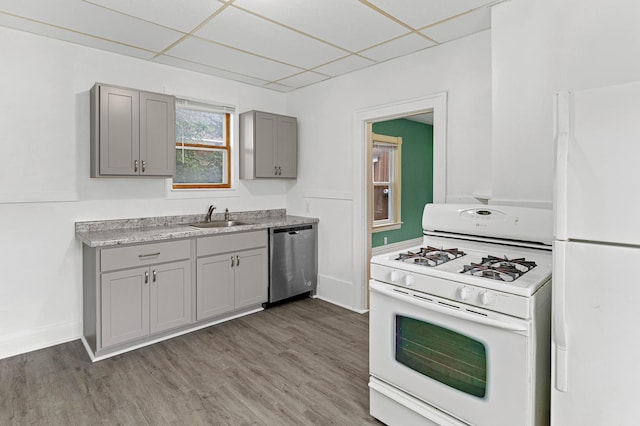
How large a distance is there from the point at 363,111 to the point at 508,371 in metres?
2.88

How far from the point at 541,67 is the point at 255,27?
2062 millimetres

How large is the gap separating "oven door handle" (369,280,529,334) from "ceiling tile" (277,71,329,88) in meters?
2.75

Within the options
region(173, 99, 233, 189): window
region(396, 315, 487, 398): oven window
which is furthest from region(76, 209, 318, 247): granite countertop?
region(396, 315, 487, 398): oven window

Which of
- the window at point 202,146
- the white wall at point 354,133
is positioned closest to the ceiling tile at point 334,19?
the white wall at point 354,133

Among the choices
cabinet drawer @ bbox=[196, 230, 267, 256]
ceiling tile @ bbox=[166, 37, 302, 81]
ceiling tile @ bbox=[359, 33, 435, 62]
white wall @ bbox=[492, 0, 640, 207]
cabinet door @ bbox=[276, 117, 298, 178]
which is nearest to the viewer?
white wall @ bbox=[492, 0, 640, 207]

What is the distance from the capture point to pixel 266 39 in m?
3.09

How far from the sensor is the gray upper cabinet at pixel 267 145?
418cm

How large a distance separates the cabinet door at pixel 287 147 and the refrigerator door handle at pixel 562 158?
328 cm

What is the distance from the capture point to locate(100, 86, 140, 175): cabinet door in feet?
10.2

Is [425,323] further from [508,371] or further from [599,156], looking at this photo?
[599,156]

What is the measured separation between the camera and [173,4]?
8.16ft

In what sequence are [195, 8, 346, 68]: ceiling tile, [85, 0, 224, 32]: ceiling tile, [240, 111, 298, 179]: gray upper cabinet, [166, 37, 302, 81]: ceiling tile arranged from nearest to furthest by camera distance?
[85, 0, 224, 32]: ceiling tile → [195, 8, 346, 68]: ceiling tile → [166, 37, 302, 81]: ceiling tile → [240, 111, 298, 179]: gray upper cabinet

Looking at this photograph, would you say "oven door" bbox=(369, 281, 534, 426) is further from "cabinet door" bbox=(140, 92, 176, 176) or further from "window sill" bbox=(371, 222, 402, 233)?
"window sill" bbox=(371, 222, 402, 233)

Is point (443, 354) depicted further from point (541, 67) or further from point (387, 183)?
point (387, 183)
